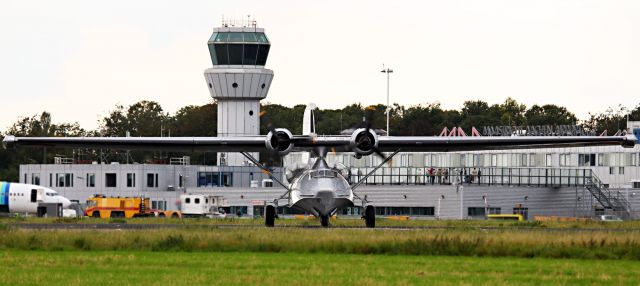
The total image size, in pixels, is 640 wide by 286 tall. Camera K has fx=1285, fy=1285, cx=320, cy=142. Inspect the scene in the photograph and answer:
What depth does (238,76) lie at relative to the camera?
104188 mm

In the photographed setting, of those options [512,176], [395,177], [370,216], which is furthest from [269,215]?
[395,177]

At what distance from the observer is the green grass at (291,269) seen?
25.2 m

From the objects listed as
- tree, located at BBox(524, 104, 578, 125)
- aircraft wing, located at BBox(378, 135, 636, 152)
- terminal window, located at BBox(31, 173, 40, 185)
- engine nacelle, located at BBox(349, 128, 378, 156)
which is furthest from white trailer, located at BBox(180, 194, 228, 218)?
tree, located at BBox(524, 104, 578, 125)

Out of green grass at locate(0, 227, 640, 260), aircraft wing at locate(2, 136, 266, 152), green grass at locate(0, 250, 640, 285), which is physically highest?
aircraft wing at locate(2, 136, 266, 152)

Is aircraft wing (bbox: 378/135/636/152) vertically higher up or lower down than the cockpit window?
higher up

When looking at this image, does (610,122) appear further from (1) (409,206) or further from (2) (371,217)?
(2) (371,217)

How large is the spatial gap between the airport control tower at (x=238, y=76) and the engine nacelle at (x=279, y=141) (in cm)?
5500

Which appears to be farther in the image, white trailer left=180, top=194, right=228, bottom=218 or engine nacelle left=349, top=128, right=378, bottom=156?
white trailer left=180, top=194, right=228, bottom=218

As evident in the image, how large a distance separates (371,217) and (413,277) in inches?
965

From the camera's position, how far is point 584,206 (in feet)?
293

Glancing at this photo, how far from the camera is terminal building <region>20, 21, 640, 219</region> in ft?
282

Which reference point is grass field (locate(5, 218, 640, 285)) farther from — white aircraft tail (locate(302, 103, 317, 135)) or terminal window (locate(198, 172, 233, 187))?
terminal window (locate(198, 172, 233, 187))

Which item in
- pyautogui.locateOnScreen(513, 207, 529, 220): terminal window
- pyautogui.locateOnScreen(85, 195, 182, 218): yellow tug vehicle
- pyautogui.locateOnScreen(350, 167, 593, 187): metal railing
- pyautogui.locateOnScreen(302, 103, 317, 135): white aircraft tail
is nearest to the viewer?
pyautogui.locateOnScreen(302, 103, 317, 135): white aircraft tail

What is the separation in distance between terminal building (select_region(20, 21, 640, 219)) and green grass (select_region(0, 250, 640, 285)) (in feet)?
174
